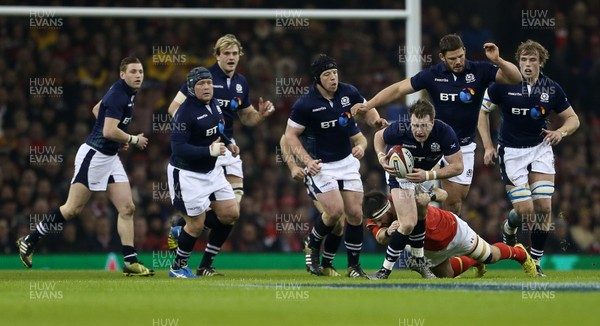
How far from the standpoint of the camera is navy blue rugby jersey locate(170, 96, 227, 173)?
39.2 ft

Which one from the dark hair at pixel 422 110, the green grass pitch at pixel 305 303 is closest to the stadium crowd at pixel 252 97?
the dark hair at pixel 422 110

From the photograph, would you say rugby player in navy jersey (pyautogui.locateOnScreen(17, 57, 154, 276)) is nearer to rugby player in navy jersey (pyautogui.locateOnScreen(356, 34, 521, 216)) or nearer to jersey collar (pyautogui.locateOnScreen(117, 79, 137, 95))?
jersey collar (pyautogui.locateOnScreen(117, 79, 137, 95))

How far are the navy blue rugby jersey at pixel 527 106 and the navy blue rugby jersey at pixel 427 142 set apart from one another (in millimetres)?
1328

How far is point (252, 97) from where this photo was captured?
1994 centimetres

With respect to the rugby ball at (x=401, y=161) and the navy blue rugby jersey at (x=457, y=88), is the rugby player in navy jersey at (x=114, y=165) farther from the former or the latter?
the navy blue rugby jersey at (x=457, y=88)

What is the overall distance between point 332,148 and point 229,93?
1.48 m

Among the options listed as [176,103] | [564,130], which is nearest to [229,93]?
[176,103]

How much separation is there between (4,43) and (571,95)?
9.31 meters

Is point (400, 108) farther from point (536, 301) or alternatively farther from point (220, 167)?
point (536, 301)

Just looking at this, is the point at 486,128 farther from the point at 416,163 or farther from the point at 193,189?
the point at 193,189

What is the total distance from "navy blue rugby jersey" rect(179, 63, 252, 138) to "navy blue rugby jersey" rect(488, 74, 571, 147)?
2739 mm

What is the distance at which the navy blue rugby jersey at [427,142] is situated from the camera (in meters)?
11.5

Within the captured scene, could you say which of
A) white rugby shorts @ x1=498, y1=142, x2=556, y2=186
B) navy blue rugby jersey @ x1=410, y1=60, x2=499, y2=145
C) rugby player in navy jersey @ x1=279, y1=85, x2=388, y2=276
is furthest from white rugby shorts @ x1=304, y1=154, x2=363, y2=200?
white rugby shorts @ x1=498, y1=142, x2=556, y2=186

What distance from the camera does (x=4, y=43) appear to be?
1950cm
